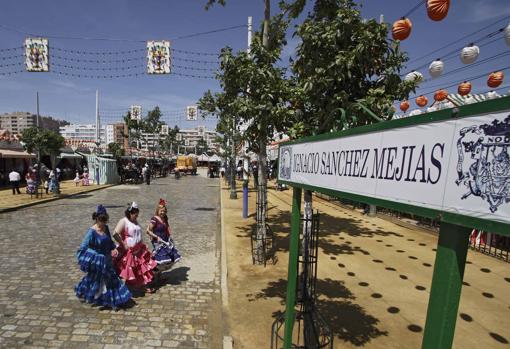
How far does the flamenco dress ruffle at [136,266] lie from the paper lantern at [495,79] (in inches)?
411

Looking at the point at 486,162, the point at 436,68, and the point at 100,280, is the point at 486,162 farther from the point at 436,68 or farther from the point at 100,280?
the point at 436,68

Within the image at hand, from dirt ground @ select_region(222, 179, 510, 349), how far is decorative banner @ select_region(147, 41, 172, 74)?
8411 millimetres

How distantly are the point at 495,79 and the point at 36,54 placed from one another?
672 inches

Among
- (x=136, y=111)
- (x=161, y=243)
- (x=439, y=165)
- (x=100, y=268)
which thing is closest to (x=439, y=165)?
(x=439, y=165)

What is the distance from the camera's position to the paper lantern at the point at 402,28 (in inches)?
252

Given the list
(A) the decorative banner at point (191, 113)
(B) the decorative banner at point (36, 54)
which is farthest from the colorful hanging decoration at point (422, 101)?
(A) the decorative banner at point (191, 113)

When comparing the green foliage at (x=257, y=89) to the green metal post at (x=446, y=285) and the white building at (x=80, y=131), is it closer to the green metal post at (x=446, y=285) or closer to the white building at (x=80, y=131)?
the green metal post at (x=446, y=285)

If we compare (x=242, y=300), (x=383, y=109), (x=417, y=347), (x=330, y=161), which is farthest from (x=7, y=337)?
(x=383, y=109)

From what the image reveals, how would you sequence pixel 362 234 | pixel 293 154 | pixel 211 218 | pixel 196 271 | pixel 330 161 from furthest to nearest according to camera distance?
1. pixel 211 218
2. pixel 362 234
3. pixel 196 271
4. pixel 293 154
5. pixel 330 161

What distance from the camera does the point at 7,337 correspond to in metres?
4.34

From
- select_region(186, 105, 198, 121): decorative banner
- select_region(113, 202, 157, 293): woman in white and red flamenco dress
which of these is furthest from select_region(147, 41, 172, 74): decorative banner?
select_region(186, 105, 198, 121): decorative banner

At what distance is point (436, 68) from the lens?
984cm

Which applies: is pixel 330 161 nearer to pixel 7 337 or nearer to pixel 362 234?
pixel 7 337

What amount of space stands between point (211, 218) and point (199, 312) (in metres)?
8.41
